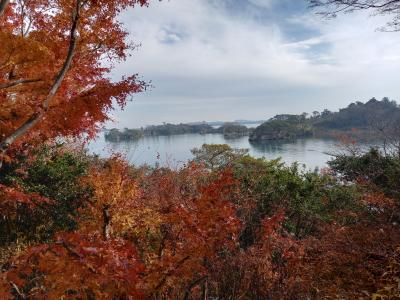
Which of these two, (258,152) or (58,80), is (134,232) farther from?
(258,152)

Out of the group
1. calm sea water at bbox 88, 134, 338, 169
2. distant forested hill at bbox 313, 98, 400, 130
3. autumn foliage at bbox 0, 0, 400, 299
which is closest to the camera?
autumn foliage at bbox 0, 0, 400, 299

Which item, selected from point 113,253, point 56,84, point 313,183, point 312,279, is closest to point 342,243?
point 312,279

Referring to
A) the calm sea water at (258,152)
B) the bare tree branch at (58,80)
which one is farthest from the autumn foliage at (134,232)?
the calm sea water at (258,152)

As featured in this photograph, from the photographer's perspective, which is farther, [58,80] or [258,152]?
[258,152]

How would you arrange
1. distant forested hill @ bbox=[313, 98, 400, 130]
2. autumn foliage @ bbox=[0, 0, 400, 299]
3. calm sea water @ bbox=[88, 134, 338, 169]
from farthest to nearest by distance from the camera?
distant forested hill @ bbox=[313, 98, 400, 130] < calm sea water @ bbox=[88, 134, 338, 169] < autumn foliage @ bbox=[0, 0, 400, 299]

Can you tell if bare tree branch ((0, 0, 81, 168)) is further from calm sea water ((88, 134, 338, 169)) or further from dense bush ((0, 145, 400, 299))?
calm sea water ((88, 134, 338, 169))

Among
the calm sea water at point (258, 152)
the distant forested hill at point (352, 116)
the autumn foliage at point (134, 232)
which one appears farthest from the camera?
the distant forested hill at point (352, 116)

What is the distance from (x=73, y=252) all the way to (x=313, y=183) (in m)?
16.6

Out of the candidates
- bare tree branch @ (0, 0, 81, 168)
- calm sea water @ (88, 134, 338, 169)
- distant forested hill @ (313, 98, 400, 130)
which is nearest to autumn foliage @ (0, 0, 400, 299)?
bare tree branch @ (0, 0, 81, 168)

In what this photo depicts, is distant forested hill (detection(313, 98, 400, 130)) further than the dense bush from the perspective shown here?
Yes

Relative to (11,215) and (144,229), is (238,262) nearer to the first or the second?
(144,229)

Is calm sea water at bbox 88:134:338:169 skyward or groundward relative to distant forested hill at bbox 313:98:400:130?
groundward

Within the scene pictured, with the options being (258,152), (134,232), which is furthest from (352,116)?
(134,232)

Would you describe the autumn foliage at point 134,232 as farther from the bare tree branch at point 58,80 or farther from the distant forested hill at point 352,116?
the distant forested hill at point 352,116
